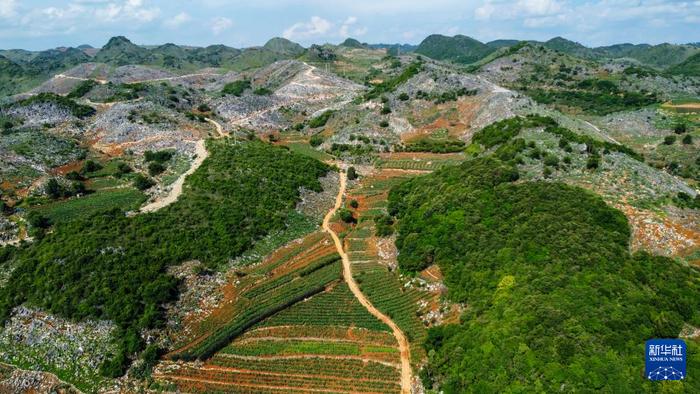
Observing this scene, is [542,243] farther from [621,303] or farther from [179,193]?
[179,193]

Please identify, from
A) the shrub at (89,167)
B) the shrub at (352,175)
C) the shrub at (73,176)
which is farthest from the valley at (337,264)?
the shrub at (89,167)

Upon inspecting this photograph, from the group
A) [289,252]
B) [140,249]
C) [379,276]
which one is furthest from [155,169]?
[379,276]

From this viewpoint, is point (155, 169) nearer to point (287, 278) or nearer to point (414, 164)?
point (287, 278)

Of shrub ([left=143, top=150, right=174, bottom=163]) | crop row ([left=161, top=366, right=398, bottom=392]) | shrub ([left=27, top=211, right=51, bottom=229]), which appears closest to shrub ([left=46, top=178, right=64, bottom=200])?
shrub ([left=27, top=211, right=51, bottom=229])

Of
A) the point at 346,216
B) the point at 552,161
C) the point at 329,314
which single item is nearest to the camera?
the point at 329,314

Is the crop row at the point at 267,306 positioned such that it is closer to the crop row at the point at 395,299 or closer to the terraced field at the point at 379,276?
the terraced field at the point at 379,276

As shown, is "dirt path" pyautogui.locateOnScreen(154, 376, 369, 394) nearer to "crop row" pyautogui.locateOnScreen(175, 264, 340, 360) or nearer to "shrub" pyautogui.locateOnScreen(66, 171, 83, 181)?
"crop row" pyautogui.locateOnScreen(175, 264, 340, 360)
